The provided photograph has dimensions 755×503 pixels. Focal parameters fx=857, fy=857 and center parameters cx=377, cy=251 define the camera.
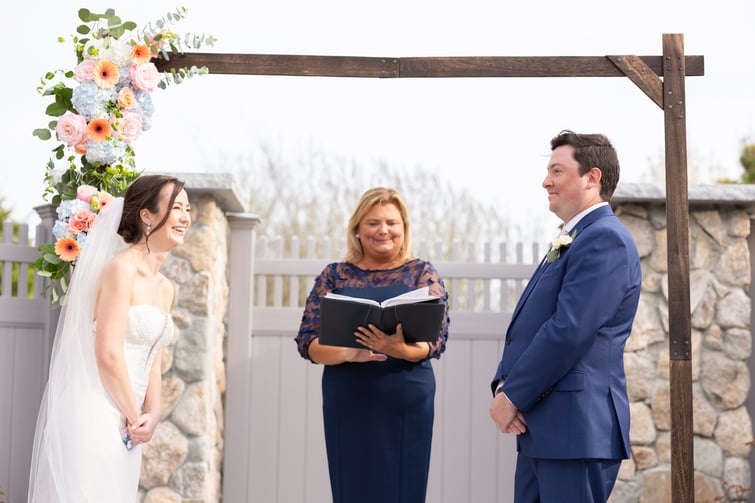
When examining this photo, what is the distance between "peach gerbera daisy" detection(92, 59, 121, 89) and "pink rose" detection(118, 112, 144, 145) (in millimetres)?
151

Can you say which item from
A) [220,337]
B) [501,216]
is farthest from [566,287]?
[501,216]

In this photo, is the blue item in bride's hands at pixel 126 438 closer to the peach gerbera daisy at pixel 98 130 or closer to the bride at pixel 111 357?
the bride at pixel 111 357

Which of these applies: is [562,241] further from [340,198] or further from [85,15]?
[340,198]

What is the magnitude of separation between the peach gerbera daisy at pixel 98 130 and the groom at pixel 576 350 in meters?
1.95

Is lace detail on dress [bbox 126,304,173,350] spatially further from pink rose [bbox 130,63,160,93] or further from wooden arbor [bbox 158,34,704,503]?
wooden arbor [bbox 158,34,704,503]

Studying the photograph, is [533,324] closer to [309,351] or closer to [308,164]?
[309,351]

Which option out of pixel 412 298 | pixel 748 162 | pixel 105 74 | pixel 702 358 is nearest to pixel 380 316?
pixel 412 298

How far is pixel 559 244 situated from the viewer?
299 centimetres

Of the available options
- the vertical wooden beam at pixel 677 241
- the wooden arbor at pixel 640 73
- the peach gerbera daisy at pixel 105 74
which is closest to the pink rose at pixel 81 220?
the peach gerbera daisy at pixel 105 74

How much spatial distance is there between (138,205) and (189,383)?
1.76 meters

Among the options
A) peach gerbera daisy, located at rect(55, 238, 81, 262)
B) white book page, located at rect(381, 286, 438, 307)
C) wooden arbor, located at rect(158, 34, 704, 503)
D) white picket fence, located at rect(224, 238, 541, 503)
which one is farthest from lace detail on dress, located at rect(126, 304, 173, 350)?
white picket fence, located at rect(224, 238, 541, 503)

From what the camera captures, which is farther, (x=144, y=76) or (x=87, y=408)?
(x=144, y=76)

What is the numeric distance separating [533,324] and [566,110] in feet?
31.7

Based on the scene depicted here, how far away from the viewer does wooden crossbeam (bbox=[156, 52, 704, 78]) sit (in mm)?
4148
